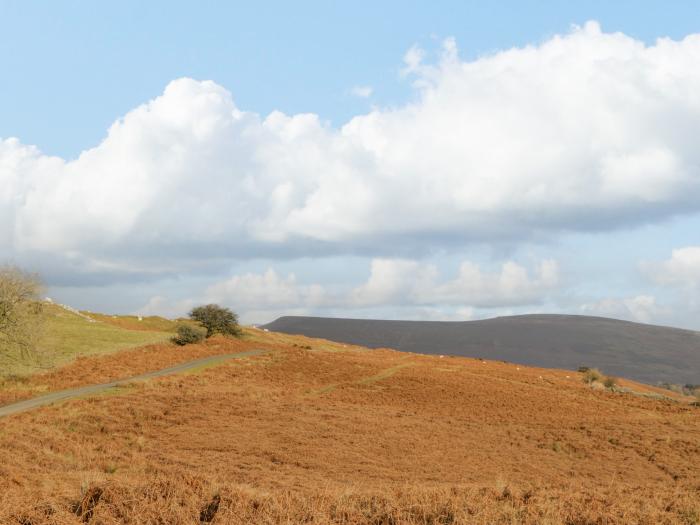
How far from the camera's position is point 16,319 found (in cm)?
4094

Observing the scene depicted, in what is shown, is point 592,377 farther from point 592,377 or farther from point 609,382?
point 609,382

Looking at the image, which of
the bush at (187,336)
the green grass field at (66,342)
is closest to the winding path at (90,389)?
the green grass field at (66,342)

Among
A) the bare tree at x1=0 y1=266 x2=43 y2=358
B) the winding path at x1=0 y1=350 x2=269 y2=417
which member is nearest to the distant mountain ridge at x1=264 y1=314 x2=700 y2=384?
the winding path at x1=0 y1=350 x2=269 y2=417

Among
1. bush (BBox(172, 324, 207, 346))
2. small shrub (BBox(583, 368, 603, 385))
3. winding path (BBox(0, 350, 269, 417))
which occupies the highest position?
bush (BBox(172, 324, 207, 346))

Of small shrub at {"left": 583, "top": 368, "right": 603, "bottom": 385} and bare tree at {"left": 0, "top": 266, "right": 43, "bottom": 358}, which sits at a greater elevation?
bare tree at {"left": 0, "top": 266, "right": 43, "bottom": 358}

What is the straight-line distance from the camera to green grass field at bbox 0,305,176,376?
41.4 metres

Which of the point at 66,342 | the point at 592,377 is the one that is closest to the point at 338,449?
the point at 66,342

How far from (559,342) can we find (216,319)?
118208mm

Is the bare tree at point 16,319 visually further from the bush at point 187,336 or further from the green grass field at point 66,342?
the bush at point 187,336

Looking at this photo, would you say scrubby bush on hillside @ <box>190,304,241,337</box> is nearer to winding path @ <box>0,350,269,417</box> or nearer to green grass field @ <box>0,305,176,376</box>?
green grass field @ <box>0,305,176,376</box>

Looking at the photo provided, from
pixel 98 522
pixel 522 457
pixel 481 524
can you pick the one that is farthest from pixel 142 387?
pixel 481 524

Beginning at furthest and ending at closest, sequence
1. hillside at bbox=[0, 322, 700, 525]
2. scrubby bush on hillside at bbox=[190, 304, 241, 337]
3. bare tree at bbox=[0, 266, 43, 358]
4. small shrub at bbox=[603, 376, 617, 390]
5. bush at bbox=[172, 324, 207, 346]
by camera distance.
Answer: scrubby bush on hillside at bbox=[190, 304, 241, 337], bush at bbox=[172, 324, 207, 346], small shrub at bbox=[603, 376, 617, 390], bare tree at bbox=[0, 266, 43, 358], hillside at bbox=[0, 322, 700, 525]

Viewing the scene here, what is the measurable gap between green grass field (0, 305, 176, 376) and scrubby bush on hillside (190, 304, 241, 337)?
Result: 7494 mm

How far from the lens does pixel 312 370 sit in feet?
161
